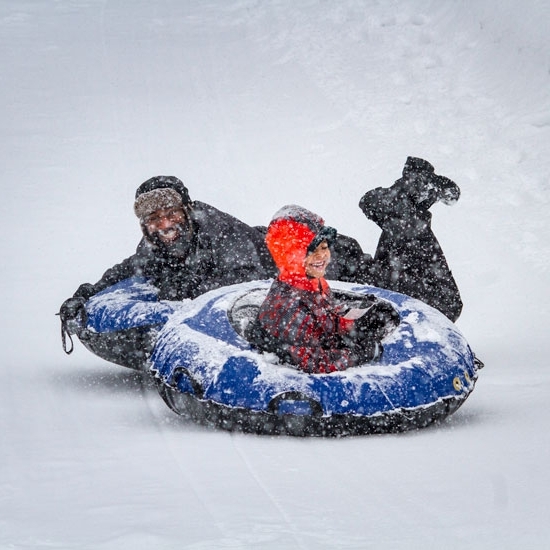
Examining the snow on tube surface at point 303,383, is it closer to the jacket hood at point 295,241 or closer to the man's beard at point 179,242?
the jacket hood at point 295,241

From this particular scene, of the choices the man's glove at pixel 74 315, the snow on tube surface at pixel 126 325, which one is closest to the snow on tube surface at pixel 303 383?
the snow on tube surface at pixel 126 325

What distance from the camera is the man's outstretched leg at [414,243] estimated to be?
17.4 feet

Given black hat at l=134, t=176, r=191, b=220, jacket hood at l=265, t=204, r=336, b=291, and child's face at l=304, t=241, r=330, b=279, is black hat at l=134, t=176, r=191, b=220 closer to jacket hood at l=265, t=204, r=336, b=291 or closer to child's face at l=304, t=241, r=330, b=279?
jacket hood at l=265, t=204, r=336, b=291

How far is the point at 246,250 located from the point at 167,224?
433mm

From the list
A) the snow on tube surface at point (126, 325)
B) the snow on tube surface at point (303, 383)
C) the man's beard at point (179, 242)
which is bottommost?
the snow on tube surface at point (303, 383)

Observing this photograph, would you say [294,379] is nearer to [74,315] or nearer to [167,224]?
[167,224]

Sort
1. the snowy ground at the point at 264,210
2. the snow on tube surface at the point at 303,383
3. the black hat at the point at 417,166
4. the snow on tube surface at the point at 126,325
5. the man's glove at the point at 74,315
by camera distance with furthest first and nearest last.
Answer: the black hat at the point at 417,166 → the man's glove at the point at 74,315 → the snow on tube surface at the point at 126,325 → the snow on tube surface at the point at 303,383 → the snowy ground at the point at 264,210

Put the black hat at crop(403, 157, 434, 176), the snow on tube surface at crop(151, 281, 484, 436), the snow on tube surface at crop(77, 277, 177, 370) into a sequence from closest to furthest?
1. the snow on tube surface at crop(151, 281, 484, 436)
2. the snow on tube surface at crop(77, 277, 177, 370)
3. the black hat at crop(403, 157, 434, 176)

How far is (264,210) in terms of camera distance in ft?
30.7

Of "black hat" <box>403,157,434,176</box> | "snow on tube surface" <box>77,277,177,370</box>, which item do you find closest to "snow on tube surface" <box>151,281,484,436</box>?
"snow on tube surface" <box>77,277,177,370</box>

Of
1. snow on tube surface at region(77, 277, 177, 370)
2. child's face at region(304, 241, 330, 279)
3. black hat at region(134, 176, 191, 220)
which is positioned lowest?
snow on tube surface at region(77, 277, 177, 370)

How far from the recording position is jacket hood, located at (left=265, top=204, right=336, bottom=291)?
4.14m

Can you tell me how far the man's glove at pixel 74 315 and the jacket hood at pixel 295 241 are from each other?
147 cm

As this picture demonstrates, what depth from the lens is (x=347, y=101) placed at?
11734 millimetres
